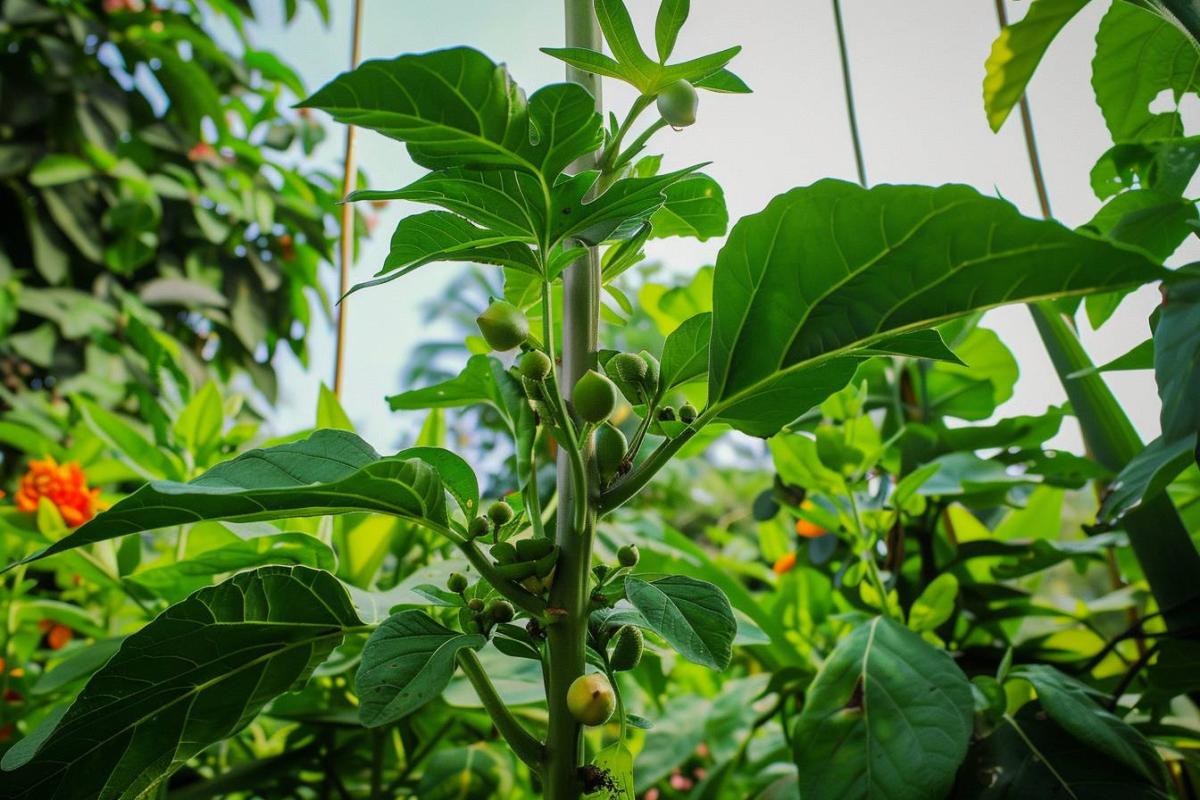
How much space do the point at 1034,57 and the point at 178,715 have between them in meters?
0.63

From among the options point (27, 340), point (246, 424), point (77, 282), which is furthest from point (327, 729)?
point (77, 282)

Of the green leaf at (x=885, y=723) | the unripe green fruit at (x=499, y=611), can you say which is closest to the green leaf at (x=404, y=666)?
the unripe green fruit at (x=499, y=611)

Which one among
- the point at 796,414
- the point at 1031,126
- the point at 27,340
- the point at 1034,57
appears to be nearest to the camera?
the point at 796,414

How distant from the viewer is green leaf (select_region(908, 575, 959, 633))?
561 millimetres

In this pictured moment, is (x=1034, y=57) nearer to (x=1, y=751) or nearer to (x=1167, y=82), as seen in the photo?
(x=1167, y=82)

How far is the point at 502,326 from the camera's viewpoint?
321 mm

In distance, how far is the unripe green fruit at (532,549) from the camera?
318 millimetres

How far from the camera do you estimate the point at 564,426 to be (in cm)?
32

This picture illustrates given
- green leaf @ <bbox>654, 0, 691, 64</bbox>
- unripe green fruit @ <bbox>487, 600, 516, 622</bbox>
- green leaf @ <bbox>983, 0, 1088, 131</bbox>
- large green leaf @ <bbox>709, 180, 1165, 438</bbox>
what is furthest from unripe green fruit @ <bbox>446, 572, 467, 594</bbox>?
green leaf @ <bbox>983, 0, 1088, 131</bbox>

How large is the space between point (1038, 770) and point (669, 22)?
443mm

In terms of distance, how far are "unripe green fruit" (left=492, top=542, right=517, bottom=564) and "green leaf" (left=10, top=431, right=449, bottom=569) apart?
3 cm

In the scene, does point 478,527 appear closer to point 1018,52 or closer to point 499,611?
point 499,611

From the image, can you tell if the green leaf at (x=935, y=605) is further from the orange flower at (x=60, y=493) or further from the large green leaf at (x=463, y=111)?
the orange flower at (x=60, y=493)

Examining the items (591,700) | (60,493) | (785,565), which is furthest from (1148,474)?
(60,493)
